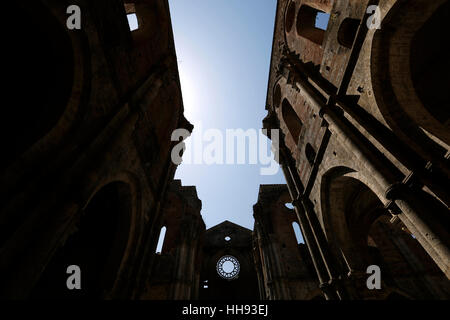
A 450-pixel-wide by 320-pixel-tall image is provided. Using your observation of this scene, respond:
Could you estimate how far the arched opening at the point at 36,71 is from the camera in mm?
4473

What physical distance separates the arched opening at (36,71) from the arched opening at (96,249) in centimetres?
334

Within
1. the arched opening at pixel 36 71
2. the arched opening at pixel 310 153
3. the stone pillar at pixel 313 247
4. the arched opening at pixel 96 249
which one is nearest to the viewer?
the arched opening at pixel 36 71

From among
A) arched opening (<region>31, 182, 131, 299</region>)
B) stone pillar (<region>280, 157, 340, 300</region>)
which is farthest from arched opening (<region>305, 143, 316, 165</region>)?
arched opening (<region>31, 182, 131, 299</region>)

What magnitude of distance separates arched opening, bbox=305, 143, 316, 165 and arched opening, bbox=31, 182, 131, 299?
722 cm

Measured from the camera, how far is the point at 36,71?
4.96 m

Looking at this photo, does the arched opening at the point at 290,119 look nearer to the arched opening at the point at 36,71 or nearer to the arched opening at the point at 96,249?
the arched opening at the point at 96,249

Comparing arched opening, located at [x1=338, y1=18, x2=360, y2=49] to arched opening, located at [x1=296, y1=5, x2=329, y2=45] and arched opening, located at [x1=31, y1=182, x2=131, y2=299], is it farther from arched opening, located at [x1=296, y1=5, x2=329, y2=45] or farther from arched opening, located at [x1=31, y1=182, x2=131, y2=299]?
arched opening, located at [x1=31, y1=182, x2=131, y2=299]

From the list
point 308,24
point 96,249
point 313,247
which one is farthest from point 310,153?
point 96,249

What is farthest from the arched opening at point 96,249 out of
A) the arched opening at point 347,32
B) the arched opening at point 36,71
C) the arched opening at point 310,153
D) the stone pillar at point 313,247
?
the arched opening at point 347,32

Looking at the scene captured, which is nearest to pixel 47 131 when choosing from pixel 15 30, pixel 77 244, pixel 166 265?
pixel 15 30

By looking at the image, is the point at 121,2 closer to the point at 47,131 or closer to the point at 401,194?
the point at 47,131

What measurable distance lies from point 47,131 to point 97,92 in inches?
72.6

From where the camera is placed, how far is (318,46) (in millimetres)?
9023

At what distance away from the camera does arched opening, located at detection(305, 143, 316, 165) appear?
875 cm
